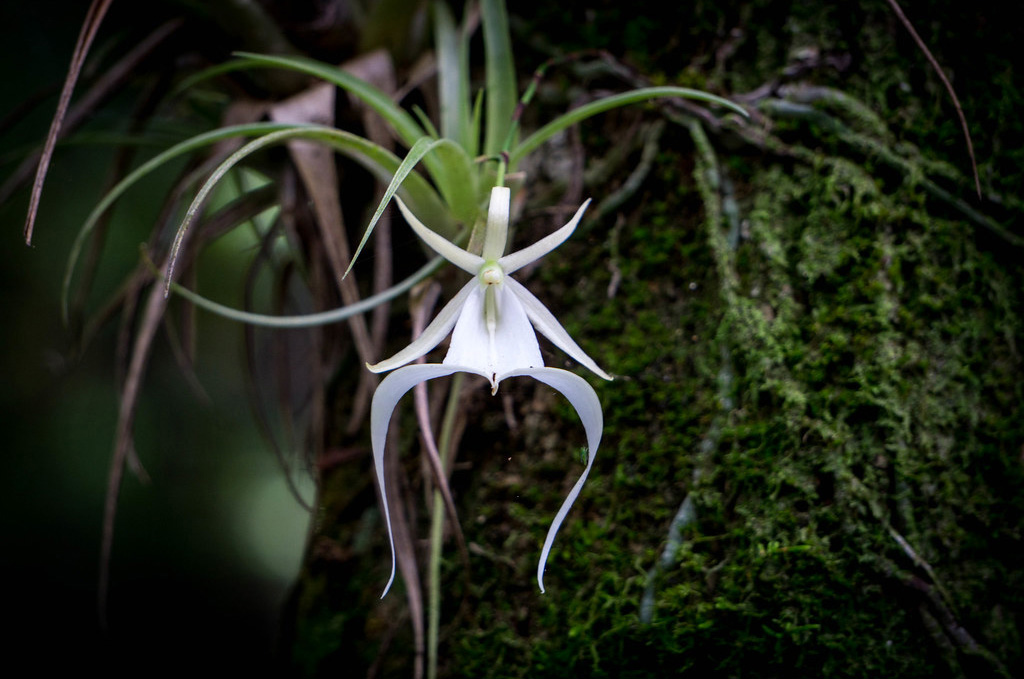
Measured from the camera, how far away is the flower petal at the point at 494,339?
15.5 inches

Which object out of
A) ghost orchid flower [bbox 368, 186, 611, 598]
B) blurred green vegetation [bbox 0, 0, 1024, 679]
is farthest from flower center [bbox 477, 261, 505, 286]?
blurred green vegetation [bbox 0, 0, 1024, 679]

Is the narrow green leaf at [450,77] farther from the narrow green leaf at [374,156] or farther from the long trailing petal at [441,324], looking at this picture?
the long trailing petal at [441,324]

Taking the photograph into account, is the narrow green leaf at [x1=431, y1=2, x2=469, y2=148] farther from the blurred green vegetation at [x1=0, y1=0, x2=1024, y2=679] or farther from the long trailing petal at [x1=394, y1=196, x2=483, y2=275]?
the long trailing petal at [x1=394, y1=196, x2=483, y2=275]

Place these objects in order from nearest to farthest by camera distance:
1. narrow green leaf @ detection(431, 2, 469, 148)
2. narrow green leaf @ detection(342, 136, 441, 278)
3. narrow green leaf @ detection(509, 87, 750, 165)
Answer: narrow green leaf @ detection(342, 136, 441, 278)
narrow green leaf @ detection(509, 87, 750, 165)
narrow green leaf @ detection(431, 2, 469, 148)

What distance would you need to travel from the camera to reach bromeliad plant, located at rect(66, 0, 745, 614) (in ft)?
1.27

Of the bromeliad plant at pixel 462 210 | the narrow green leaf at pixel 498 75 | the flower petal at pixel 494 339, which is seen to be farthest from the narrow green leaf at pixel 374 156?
the flower petal at pixel 494 339

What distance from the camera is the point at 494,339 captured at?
1.35ft

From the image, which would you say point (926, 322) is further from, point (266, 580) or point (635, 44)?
point (266, 580)

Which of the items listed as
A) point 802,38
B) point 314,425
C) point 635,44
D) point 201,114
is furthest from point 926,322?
point 201,114

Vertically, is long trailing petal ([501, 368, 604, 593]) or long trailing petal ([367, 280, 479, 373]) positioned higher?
long trailing petal ([367, 280, 479, 373])

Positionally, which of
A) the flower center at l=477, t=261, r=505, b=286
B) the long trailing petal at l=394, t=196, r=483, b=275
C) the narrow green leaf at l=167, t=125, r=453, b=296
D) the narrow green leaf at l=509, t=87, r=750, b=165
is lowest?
the flower center at l=477, t=261, r=505, b=286

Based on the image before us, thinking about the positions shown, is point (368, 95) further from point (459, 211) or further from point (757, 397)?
point (757, 397)

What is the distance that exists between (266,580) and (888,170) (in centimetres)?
220

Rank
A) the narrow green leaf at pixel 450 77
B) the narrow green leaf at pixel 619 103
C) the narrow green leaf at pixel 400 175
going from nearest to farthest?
the narrow green leaf at pixel 400 175 → the narrow green leaf at pixel 619 103 → the narrow green leaf at pixel 450 77
